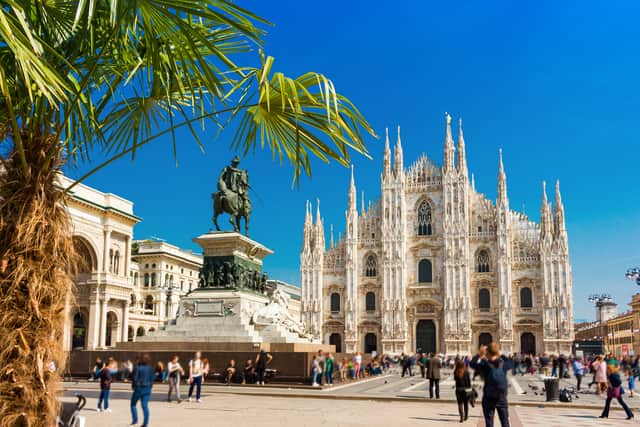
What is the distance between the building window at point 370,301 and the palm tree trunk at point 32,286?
2056 inches

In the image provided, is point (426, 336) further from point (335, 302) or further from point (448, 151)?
point (448, 151)

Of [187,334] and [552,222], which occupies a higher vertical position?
[552,222]

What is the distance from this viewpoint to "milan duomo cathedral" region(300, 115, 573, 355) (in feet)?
169

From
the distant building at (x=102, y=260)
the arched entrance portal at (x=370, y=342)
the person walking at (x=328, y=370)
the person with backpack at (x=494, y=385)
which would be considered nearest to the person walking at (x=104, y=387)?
the person with backpack at (x=494, y=385)

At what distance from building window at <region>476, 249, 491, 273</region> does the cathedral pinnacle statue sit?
37.7 m

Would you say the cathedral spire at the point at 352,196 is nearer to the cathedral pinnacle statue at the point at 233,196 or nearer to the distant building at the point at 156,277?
the distant building at the point at 156,277

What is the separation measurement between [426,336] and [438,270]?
5788mm

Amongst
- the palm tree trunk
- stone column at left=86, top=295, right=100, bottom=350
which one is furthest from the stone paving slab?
stone column at left=86, top=295, right=100, bottom=350

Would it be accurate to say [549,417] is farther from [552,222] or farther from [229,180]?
[552,222]

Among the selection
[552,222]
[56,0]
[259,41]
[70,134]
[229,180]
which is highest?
[552,222]

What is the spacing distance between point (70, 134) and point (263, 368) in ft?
43.4

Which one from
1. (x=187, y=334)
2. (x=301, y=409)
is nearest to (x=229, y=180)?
(x=187, y=334)

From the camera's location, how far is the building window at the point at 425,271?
2164 inches

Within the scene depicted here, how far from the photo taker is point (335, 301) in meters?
57.3
